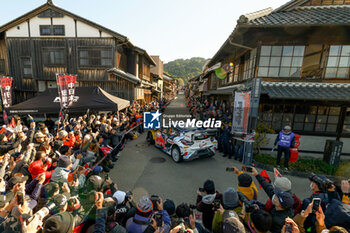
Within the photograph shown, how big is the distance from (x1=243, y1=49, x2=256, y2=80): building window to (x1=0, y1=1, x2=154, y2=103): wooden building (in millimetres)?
9569

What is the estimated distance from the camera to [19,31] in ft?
44.5

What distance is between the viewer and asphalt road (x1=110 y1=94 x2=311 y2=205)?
16.2ft

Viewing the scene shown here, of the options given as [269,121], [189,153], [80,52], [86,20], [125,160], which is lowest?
[125,160]

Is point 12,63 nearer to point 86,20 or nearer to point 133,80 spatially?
point 86,20

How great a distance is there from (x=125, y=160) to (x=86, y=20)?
13.1 metres

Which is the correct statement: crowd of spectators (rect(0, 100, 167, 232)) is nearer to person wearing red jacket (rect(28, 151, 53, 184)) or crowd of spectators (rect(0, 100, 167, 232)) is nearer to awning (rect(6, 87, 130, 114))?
person wearing red jacket (rect(28, 151, 53, 184))

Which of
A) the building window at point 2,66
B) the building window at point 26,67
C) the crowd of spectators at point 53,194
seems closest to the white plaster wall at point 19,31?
the building window at point 26,67

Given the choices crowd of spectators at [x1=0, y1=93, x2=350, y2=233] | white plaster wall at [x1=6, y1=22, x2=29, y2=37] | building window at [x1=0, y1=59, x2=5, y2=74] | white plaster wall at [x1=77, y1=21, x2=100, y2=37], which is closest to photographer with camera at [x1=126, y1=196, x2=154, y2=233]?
crowd of spectators at [x1=0, y1=93, x2=350, y2=233]

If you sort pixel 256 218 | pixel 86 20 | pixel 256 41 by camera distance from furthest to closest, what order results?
pixel 86 20 → pixel 256 41 → pixel 256 218

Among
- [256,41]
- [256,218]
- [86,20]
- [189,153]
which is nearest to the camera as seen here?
[256,218]

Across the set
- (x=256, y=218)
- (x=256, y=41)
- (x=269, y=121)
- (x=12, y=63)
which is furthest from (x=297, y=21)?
(x=12, y=63)

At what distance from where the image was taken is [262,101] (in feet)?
26.8

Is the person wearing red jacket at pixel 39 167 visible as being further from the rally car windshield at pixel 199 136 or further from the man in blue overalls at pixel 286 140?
the man in blue overalls at pixel 286 140

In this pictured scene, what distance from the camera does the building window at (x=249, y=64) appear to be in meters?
8.29
